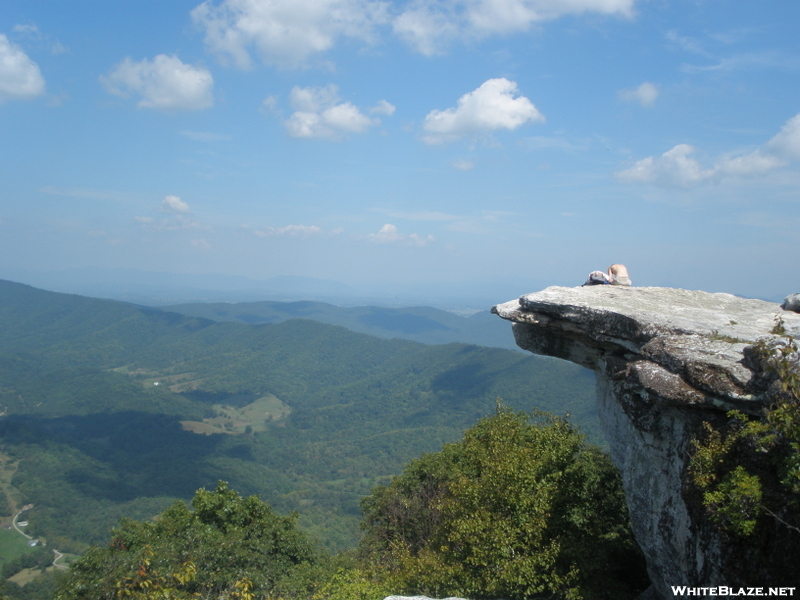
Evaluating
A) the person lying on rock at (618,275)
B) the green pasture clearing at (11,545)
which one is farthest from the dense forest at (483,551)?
the green pasture clearing at (11,545)

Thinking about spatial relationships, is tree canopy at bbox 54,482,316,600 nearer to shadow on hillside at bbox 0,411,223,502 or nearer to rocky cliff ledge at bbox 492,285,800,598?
rocky cliff ledge at bbox 492,285,800,598

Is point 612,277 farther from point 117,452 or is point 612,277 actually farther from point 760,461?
point 117,452

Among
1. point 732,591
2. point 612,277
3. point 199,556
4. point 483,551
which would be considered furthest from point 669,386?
point 199,556

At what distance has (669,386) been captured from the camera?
28.8 ft

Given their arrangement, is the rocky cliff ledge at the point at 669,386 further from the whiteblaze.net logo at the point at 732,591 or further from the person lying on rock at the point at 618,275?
the person lying on rock at the point at 618,275

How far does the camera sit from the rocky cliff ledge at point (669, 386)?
26.6 feet

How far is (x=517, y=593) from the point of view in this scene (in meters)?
11.3

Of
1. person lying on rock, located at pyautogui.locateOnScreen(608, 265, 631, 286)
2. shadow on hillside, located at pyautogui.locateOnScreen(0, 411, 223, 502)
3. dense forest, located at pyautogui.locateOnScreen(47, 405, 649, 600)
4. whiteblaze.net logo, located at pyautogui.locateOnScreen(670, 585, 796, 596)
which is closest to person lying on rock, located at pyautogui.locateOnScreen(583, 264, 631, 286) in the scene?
person lying on rock, located at pyautogui.locateOnScreen(608, 265, 631, 286)

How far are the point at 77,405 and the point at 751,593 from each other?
226731 millimetres

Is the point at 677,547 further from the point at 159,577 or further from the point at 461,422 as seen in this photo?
the point at 461,422

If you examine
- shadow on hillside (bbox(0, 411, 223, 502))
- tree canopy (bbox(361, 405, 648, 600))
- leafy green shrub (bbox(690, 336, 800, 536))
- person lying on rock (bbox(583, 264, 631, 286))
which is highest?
person lying on rock (bbox(583, 264, 631, 286))

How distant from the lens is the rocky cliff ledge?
26.6 feet

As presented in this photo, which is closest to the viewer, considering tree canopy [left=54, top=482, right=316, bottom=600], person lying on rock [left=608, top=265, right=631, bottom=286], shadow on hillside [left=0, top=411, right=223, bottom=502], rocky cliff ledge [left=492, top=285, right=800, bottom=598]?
rocky cliff ledge [left=492, top=285, right=800, bottom=598]

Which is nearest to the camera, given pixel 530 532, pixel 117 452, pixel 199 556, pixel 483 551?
pixel 483 551
